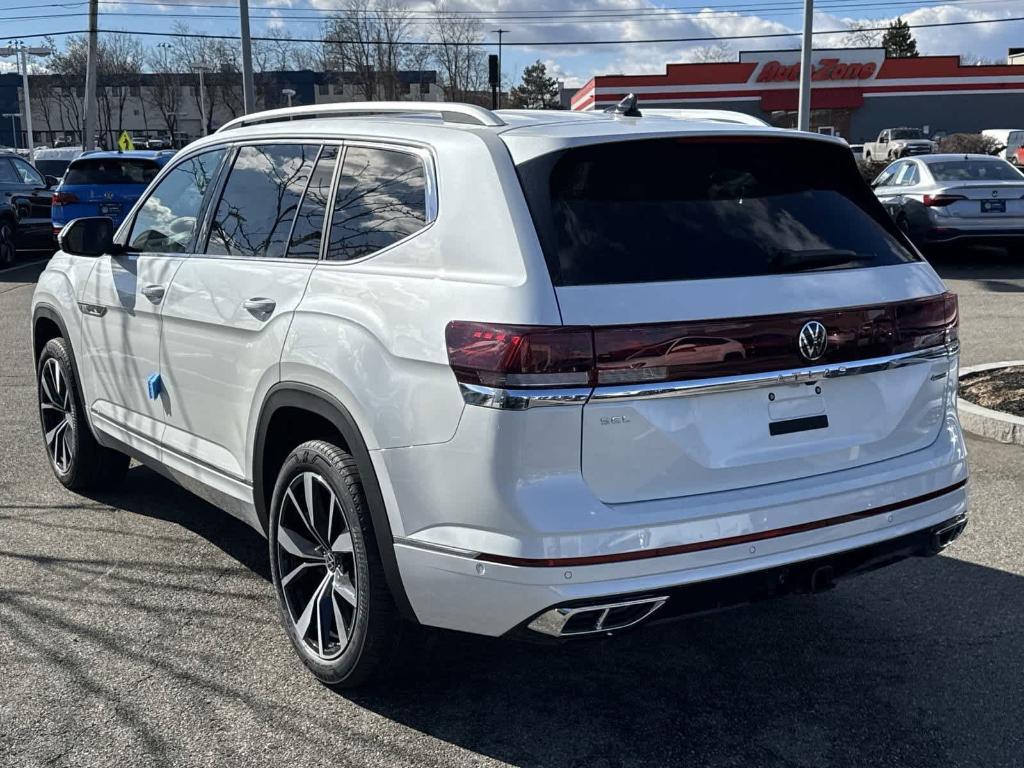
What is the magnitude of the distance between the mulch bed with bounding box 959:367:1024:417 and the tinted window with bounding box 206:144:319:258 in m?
4.97

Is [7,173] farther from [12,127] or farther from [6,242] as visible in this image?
[12,127]

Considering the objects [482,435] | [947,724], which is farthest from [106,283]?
[947,724]

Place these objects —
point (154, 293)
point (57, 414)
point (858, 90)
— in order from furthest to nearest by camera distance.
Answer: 1. point (858, 90)
2. point (57, 414)
3. point (154, 293)

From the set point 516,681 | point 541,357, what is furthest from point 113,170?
point 541,357

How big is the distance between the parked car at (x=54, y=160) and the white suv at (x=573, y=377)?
121ft

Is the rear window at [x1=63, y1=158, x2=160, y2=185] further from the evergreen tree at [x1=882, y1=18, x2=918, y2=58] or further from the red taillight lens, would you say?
the evergreen tree at [x1=882, y1=18, x2=918, y2=58]

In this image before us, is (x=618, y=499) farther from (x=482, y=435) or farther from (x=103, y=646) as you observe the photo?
(x=103, y=646)

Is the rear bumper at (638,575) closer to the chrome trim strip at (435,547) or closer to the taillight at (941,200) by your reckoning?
the chrome trim strip at (435,547)

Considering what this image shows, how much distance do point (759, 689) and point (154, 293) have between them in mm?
2906

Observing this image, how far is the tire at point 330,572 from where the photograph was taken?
338 cm

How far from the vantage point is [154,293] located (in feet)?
15.3

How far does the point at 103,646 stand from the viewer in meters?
4.06

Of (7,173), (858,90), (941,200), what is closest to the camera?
(941,200)

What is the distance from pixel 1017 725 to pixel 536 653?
63.5 inches
